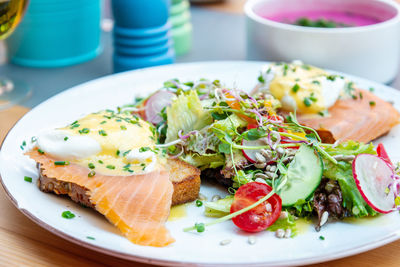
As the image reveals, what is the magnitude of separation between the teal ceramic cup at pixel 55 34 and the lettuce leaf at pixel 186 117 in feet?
5.22

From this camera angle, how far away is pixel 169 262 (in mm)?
1628

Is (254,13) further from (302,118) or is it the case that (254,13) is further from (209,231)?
(209,231)

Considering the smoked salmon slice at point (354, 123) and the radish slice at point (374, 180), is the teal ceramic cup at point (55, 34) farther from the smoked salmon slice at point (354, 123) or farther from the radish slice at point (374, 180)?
the radish slice at point (374, 180)

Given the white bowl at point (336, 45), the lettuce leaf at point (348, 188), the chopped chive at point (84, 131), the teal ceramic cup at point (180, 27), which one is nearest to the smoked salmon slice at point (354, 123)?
the lettuce leaf at point (348, 188)

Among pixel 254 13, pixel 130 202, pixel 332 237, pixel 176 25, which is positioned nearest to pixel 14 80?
pixel 176 25

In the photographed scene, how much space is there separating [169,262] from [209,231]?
0.31 meters

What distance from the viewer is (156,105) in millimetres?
2723

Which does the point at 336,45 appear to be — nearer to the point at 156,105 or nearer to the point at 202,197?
the point at 156,105

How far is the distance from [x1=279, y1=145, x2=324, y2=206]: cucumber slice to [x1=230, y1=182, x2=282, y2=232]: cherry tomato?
2.0 inches

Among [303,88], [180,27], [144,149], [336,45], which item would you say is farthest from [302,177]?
[180,27]

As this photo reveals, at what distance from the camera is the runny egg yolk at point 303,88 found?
263 cm

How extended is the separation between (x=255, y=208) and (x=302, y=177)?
0.25 metres

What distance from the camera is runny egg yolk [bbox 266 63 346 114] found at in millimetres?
2633

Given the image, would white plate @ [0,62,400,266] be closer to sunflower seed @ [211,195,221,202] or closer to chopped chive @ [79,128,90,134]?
sunflower seed @ [211,195,221,202]
